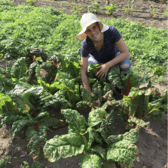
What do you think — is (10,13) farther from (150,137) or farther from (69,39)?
(150,137)

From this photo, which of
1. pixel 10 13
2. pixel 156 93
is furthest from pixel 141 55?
pixel 10 13

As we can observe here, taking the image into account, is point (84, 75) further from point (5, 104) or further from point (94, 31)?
point (5, 104)

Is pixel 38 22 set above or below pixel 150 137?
above

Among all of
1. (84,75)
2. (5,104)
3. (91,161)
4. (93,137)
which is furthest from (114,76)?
(5,104)

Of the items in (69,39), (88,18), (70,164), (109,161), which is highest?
(88,18)

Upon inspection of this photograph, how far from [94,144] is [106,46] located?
5.06 ft

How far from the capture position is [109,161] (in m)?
1.85

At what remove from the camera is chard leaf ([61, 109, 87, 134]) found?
1896mm

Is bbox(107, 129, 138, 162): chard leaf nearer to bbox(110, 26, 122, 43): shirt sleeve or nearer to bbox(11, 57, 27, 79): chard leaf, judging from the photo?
bbox(110, 26, 122, 43): shirt sleeve

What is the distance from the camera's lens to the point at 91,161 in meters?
1.71

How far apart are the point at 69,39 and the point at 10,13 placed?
2961mm

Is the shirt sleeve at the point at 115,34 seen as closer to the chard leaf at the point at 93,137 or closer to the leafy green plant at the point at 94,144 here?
the leafy green plant at the point at 94,144

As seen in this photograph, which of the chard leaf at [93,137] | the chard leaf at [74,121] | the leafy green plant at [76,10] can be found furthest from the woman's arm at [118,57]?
the leafy green plant at [76,10]

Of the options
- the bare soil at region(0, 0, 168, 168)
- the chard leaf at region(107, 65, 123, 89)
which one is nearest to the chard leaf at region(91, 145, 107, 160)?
the bare soil at region(0, 0, 168, 168)
